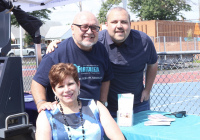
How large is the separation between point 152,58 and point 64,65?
146 cm

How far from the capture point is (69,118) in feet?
7.41

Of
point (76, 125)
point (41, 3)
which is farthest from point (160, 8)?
point (76, 125)

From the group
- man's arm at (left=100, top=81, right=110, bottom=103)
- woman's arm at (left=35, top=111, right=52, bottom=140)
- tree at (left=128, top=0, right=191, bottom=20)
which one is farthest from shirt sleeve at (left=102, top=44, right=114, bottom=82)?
tree at (left=128, top=0, right=191, bottom=20)

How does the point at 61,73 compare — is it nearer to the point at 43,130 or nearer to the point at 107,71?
the point at 43,130

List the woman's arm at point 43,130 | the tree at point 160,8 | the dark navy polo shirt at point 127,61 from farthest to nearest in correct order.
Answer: the tree at point 160,8, the dark navy polo shirt at point 127,61, the woman's arm at point 43,130

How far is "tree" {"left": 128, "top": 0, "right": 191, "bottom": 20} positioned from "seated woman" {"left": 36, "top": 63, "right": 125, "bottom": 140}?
4243cm

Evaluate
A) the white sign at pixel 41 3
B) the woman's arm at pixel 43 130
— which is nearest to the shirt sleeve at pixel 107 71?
the woman's arm at pixel 43 130

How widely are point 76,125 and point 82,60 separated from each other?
68 cm

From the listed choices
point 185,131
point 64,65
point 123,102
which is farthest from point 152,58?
point 64,65

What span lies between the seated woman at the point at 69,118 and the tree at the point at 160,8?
4243 centimetres

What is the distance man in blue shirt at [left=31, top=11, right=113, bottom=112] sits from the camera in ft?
8.52

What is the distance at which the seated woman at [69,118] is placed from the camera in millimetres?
2191

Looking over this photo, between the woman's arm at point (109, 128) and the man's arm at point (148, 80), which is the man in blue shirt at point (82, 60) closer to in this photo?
the woman's arm at point (109, 128)

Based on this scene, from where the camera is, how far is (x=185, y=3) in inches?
1759
